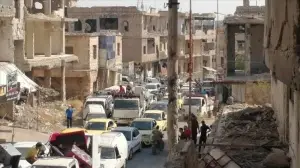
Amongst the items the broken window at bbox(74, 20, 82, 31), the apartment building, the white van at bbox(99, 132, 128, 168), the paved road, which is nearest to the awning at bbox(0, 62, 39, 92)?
the paved road

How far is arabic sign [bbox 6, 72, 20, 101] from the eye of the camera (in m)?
25.8

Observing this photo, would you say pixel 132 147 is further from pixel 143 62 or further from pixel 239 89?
pixel 143 62

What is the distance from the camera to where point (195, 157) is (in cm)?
847

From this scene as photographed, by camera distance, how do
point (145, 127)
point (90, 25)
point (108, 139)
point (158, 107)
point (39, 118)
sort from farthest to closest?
point (90, 25) < point (158, 107) < point (39, 118) < point (145, 127) < point (108, 139)

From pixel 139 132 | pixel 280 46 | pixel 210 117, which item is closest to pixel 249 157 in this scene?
pixel 280 46

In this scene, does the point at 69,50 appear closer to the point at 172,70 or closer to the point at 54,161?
the point at 54,161

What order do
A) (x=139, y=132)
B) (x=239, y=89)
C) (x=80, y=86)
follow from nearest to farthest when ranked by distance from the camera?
(x=139, y=132), (x=239, y=89), (x=80, y=86)

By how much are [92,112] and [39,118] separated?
2605 mm

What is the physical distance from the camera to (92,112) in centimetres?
3017

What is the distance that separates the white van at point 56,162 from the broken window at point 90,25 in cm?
4138

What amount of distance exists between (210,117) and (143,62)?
2387 cm

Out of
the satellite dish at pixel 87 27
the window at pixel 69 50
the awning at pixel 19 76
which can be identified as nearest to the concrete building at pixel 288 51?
the awning at pixel 19 76

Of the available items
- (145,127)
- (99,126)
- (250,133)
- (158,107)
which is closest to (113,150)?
(99,126)

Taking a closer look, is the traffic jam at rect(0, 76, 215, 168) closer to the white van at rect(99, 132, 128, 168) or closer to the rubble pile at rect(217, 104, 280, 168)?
the white van at rect(99, 132, 128, 168)
